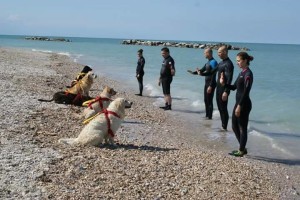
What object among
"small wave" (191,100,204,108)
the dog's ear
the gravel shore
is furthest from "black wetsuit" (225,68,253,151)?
"small wave" (191,100,204,108)

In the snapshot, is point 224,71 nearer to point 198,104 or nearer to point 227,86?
point 227,86

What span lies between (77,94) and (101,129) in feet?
15.1

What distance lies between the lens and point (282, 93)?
22281 mm

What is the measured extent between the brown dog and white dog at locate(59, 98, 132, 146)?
4.26 metres

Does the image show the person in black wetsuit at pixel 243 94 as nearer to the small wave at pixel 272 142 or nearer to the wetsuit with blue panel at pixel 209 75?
the small wave at pixel 272 142

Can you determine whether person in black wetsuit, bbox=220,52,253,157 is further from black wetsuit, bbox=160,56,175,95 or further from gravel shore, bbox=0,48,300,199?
black wetsuit, bbox=160,56,175,95

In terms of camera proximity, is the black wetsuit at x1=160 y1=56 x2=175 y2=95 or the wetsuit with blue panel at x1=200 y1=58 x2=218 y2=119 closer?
the wetsuit with blue panel at x1=200 y1=58 x2=218 y2=119

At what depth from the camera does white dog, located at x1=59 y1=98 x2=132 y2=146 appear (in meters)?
7.55

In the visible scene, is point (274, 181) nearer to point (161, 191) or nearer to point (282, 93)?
point (161, 191)

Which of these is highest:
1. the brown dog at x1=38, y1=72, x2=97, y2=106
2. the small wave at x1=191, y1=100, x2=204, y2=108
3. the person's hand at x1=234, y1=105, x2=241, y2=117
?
the person's hand at x1=234, y1=105, x2=241, y2=117

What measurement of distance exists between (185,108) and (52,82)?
231 inches

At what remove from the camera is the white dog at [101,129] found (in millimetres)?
7551

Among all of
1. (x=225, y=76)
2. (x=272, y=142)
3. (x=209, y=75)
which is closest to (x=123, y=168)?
(x=225, y=76)

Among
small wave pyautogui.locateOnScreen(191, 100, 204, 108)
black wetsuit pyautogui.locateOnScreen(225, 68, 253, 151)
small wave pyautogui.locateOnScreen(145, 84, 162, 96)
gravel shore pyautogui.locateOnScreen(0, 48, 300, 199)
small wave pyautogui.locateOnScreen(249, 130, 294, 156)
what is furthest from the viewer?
small wave pyautogui.locateOnScreen(145, 84, 162, 96)
